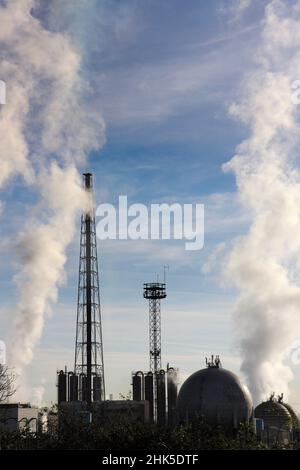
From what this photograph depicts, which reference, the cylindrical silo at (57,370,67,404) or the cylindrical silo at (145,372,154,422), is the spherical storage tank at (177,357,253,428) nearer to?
the cylindrical silo at (145,372,154,422)

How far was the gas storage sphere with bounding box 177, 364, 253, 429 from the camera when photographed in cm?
6744

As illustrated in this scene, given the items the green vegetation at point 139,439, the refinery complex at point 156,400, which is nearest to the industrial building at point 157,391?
the refinery complex at point 156,400

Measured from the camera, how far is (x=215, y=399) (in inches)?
2687

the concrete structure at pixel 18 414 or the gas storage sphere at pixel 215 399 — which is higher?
the gas storage sphere at pixel 215 399

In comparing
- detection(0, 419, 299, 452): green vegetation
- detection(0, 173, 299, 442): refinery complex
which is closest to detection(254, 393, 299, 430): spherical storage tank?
detection(0, 173, 299, 442): refinery complex

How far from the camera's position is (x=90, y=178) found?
279 feet

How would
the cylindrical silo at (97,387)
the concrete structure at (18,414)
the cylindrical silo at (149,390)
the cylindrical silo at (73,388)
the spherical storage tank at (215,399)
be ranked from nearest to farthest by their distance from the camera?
the spherical storage tank at (215,399) → the concrete structure at (18,414) → the cylindrical silo at (97,387) → the cylindrical silo at (73,388) → the cylindrical silo at (149,390)

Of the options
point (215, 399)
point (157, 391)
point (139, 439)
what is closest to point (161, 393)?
point (157, 391)

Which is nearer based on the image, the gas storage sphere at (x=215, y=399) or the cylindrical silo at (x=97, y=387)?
the gas storage sphere at (x=215, y=399)

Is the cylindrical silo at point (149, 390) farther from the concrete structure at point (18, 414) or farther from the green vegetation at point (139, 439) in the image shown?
the green vegetation at point (139, 439)

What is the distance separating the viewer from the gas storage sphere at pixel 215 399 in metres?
67.4

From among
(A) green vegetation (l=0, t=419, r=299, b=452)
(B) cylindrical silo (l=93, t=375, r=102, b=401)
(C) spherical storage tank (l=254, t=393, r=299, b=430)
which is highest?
(A) green vegetation (l=0, t=419, r=299, b=452)

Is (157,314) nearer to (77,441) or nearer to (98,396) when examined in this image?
(98,396)

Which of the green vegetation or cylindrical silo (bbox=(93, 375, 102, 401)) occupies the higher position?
the green vegetation
